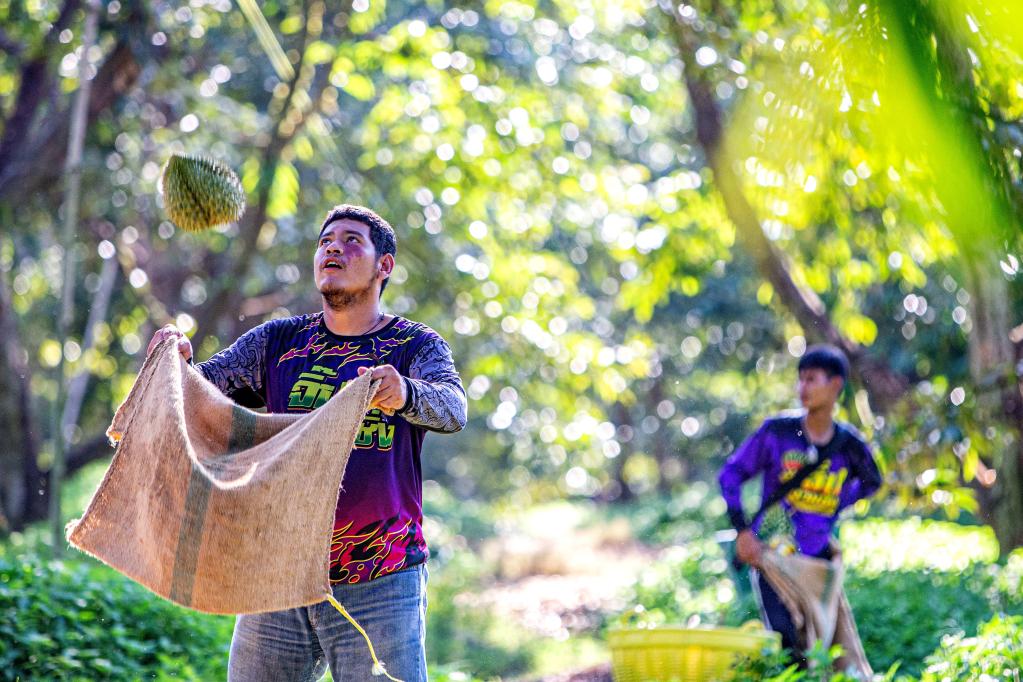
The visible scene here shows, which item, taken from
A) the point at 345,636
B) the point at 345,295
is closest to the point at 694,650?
the point at 345,636

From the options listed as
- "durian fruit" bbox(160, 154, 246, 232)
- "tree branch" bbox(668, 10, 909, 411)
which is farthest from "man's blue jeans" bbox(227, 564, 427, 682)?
"tree branch" bbox(668, 10, 909, 411)

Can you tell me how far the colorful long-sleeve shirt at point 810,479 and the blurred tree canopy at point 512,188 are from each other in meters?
1.22

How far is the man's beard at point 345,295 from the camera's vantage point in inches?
165

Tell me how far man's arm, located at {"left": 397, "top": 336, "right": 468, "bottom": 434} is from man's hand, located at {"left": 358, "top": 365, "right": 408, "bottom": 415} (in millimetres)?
23

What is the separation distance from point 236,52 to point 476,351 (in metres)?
6.35

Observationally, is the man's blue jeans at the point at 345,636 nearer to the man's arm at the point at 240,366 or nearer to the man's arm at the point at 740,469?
the man's arm at the point at 240,366

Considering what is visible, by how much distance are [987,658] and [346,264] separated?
11.6ft

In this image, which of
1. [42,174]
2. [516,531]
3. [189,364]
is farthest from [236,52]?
[516,531]

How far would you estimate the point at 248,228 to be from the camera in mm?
12766

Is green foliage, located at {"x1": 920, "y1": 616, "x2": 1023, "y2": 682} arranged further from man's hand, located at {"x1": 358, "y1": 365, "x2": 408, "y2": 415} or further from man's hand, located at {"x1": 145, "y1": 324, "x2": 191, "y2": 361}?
man's hand, located at {"x1": 145, "y1": 324, "x2": 191, "y2": 361}

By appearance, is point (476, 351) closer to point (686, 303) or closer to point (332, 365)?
point (332, 365)

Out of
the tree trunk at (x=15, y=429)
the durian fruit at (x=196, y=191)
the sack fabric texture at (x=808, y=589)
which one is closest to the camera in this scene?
the durian fruit at (x=196, y=191)

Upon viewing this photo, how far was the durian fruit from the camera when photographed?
17.5 feet

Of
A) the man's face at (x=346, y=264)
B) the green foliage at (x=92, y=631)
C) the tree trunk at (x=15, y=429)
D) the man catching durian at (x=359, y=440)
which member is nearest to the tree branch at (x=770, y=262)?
the green foliage at (x=92, y=631)
